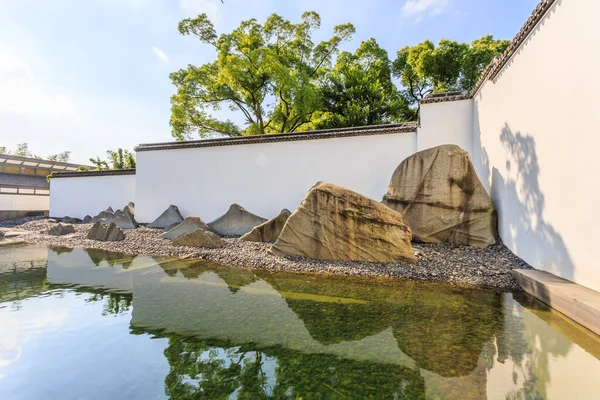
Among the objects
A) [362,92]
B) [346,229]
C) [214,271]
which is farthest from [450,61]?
[214,271]

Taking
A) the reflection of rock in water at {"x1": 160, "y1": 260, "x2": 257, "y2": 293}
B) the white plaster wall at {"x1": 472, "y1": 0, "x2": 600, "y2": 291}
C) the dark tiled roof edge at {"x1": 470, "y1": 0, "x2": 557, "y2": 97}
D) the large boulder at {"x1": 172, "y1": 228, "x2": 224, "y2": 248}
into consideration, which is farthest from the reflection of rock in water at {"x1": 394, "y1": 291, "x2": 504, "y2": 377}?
the large boulder at {"x1": 172, "y1": 228, "x2": 224, "y2": 248}

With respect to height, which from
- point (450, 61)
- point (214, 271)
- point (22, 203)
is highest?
point (450, 61)

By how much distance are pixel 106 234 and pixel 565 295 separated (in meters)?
8.50

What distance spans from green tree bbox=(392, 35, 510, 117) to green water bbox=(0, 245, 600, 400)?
1235 centimetres

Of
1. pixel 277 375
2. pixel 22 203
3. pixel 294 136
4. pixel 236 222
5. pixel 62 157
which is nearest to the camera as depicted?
pixel 277 375

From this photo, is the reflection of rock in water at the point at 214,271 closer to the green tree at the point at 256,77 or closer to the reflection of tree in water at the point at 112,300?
the reflection of tree in water at the point at 112,300

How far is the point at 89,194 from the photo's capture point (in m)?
12.6

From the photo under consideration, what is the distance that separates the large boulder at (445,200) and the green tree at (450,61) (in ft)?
31.0

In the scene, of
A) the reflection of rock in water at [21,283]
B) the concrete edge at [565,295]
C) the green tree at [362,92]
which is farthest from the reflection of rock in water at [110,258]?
the green tree at [362,92]

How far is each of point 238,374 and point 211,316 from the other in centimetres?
108

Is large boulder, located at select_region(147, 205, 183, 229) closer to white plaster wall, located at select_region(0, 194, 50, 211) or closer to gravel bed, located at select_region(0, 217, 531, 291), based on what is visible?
gravel bed, located at select_region(0, 217, 531, 291)

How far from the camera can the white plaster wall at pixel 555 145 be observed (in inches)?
104

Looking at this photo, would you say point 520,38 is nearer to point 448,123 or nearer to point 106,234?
point 448,123

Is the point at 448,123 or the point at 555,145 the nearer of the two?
the point at 555,145
